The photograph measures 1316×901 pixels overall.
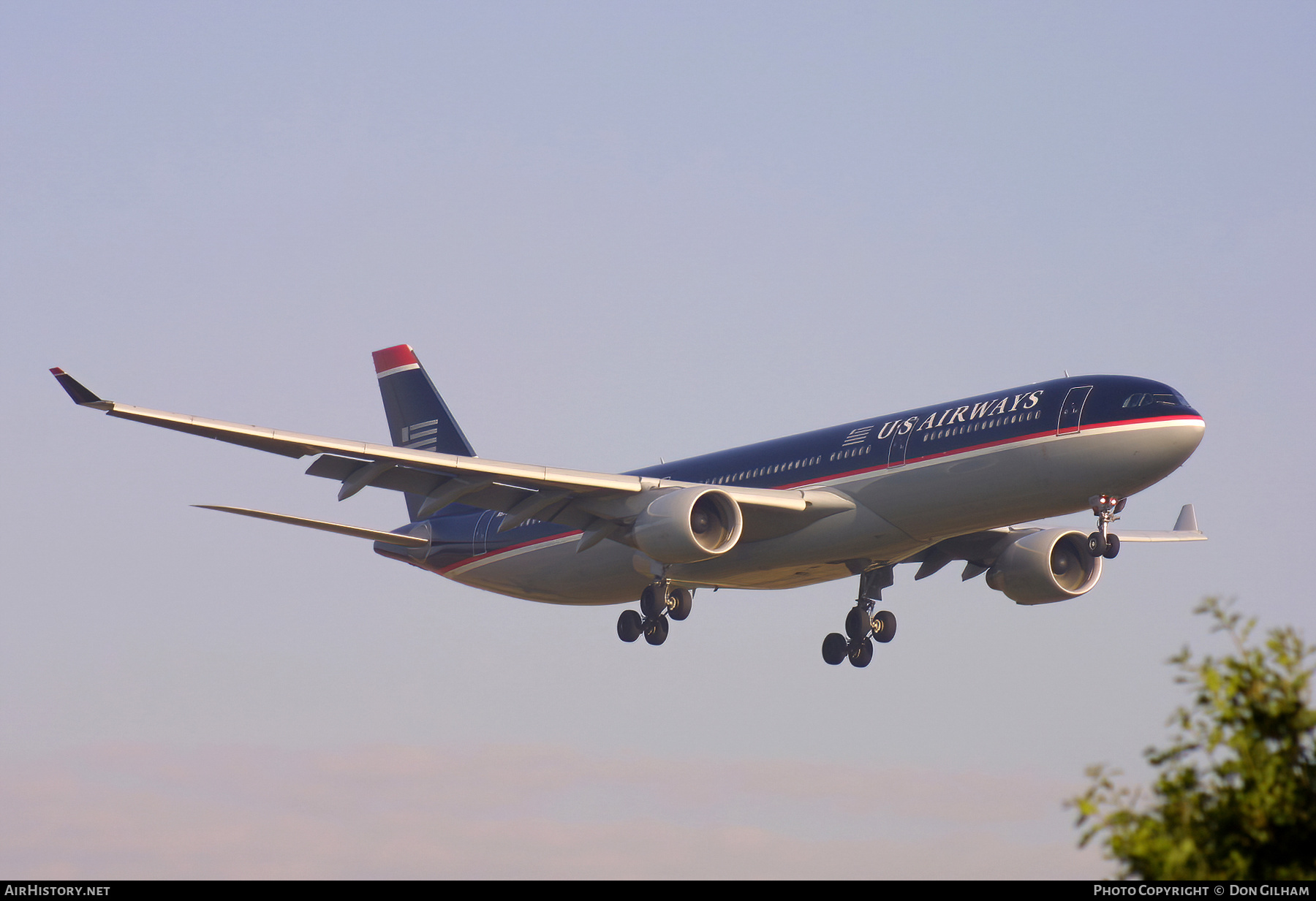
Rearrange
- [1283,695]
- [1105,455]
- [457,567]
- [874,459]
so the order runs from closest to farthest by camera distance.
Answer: [1283,695] < [1105,455] < [874,459] < [457,567]

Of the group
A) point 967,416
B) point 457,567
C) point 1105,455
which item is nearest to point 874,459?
point 967,416

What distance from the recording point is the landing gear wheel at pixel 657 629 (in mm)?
40312

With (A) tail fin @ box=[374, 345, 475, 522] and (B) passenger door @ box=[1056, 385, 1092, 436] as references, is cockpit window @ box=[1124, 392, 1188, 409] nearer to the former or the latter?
(B) passenger door @ box=[1056, 385, 1092, 436]

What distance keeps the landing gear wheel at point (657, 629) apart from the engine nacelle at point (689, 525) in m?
3.34

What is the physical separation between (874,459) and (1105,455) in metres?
5.39

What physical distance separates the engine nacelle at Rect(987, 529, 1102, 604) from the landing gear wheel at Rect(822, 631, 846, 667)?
15.2 feet

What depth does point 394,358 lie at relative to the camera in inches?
2053

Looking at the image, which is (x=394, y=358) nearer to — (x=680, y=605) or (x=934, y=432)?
(x=680, y=605)


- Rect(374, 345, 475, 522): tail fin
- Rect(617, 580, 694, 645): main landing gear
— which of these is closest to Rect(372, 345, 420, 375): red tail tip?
Rect(374, 345, 475, 522): tail fin

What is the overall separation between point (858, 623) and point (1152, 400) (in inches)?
464

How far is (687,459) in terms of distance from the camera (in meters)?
42.9

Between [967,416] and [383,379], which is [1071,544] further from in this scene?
[383,379]

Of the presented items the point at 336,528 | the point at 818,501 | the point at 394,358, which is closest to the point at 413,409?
the point at 394,358

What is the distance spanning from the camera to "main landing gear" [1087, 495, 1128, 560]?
114ft
